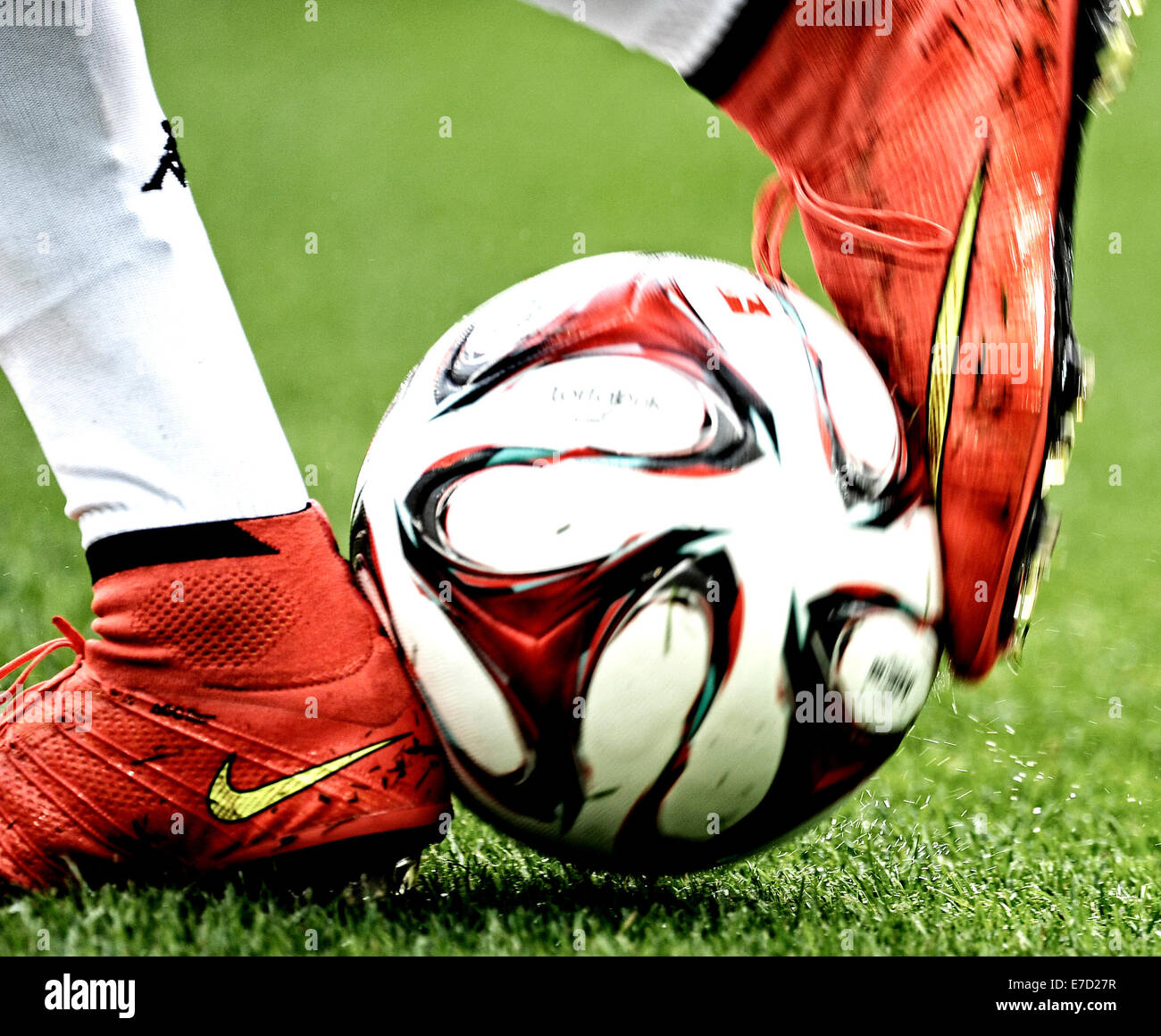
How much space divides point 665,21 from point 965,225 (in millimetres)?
404

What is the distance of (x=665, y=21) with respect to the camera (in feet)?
5.77

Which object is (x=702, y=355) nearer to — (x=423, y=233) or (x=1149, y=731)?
(x=1149, y=731)

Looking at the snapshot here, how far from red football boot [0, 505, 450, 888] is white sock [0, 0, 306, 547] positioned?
6cm

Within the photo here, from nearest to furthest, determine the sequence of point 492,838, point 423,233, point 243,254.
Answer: point 492,838
point 243,254
point 423,233

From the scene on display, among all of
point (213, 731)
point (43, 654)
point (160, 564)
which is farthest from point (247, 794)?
point (43, 654)

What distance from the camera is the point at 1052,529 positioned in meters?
1.74

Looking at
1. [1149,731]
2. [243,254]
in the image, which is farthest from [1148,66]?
[1149,731]

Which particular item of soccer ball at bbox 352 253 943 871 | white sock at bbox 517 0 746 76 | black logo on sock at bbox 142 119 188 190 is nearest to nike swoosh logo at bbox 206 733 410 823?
soccer ball at bbox 352 253 943 871

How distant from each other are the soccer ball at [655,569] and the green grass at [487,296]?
152mm

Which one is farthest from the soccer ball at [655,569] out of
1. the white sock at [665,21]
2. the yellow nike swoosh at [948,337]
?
the white sock at [665,21]

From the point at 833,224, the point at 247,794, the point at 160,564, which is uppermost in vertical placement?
the point at 833,224

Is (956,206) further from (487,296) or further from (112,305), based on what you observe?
(487,296)

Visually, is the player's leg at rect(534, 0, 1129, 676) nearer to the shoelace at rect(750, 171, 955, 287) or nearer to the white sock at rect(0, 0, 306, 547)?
the shoelace at rect(750, 171, 955, 287)

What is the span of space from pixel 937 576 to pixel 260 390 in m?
0.73
